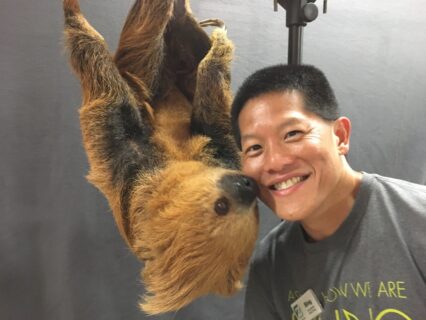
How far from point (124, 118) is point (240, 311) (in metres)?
1.68

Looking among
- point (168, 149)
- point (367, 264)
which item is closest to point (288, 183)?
point (367, 264)

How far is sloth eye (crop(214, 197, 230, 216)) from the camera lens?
1227mm

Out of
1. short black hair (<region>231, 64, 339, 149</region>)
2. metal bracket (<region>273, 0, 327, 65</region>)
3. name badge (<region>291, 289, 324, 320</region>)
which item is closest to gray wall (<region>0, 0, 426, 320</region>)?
metal bracket (<region>273, 0, 327, 65</region>)

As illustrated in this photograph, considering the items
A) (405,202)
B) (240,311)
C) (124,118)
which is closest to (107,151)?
(124,118)

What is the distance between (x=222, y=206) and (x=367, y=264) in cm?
48

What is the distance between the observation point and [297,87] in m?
1.25

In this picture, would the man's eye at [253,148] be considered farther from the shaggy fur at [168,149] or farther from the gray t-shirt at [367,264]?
the gray t-shirt at [367,264]

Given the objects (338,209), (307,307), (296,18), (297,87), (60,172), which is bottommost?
(307,307)

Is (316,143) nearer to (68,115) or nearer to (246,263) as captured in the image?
(246,263)

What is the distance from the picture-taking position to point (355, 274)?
1.22m

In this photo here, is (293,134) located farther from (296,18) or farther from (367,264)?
(296,18)

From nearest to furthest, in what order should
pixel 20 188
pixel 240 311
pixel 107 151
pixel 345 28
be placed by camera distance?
pixel 107 151
pixel 20 188
pixel 240 311
pixel 345 28

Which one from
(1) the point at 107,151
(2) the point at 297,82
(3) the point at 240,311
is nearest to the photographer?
(2) the point at 297,82

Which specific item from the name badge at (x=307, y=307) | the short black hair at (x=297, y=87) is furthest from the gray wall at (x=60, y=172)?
the name badge at (x=307, y=307)
